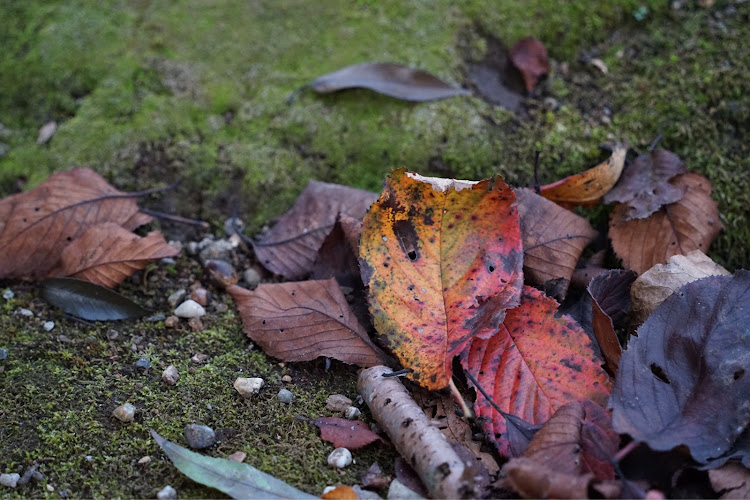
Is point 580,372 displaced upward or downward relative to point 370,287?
downward

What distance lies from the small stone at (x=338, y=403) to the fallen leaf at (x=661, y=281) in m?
0.91

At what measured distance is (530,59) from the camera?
279 cm

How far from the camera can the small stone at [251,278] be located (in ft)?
7.44

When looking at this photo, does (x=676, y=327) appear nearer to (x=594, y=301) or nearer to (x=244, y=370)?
(x=594, y=301)

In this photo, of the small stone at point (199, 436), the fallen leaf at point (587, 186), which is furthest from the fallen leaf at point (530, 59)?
the small stone at point (199, 436)

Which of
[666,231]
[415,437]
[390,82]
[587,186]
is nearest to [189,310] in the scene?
[415,437]

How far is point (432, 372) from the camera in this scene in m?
1.67

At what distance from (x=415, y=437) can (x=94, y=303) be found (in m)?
1.19

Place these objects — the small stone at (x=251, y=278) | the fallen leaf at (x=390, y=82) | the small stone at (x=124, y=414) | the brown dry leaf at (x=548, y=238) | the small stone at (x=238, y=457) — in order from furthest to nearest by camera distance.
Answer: the fallen leaf at (x=390, y=82) < the small stone at (x=251, y=278) < the brown dry leaf at (x=548, y=238) < the small stone at (x=124, y=414) < the small stone at (x=238, y=457)

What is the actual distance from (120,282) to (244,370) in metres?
0.64

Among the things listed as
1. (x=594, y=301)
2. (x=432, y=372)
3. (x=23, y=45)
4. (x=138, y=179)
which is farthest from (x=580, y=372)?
(x=23, y=45)

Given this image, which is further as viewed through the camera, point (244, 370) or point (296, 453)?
point (244, 370)

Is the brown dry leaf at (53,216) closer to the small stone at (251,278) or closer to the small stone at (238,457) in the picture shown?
the small stone at (251,278)

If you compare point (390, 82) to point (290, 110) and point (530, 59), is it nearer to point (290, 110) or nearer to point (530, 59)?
point (290, 110)
